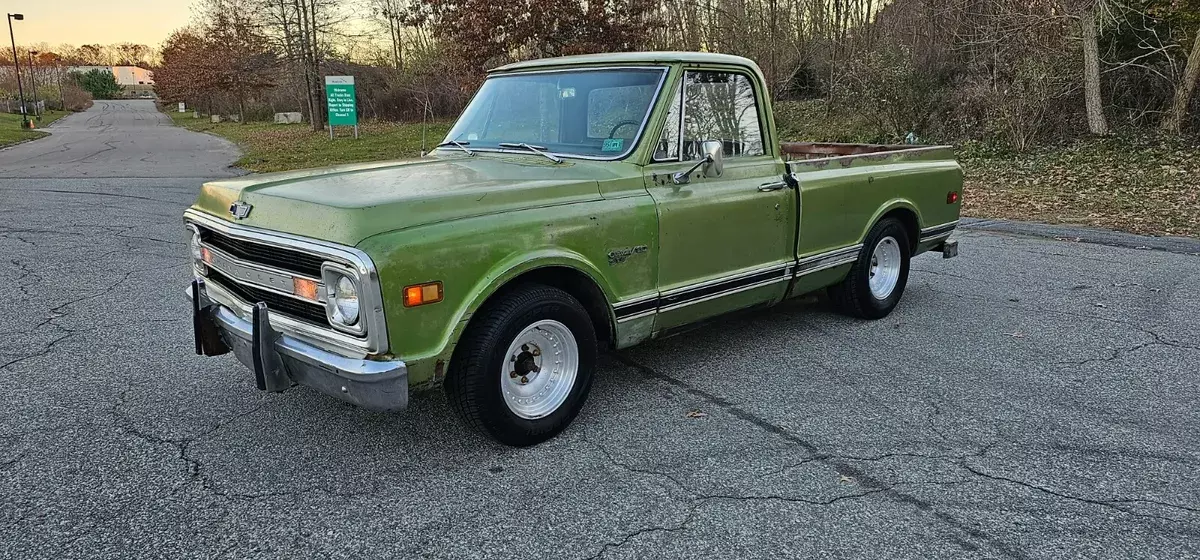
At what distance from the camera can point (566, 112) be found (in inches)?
175

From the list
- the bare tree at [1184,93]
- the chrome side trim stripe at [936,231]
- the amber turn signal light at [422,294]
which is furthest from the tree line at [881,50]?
the amber turn signal light at [422,294]

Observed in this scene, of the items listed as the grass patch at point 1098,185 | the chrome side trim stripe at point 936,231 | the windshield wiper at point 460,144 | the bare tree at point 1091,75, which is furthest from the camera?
the bare tree at point 1091,75

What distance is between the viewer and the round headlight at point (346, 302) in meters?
3.04

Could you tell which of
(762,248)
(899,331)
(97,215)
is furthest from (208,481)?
(97,215)

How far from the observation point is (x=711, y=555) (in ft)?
9.25

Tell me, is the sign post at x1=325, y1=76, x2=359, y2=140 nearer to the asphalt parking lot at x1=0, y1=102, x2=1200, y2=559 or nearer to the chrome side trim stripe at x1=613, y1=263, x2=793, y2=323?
the asphalt parking lot at x1=0, y1=102, x2=1200, y2=559

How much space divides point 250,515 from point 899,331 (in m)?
4.31

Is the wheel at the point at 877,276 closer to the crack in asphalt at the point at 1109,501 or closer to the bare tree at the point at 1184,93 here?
the crack in asphalt at the point at 1109,501

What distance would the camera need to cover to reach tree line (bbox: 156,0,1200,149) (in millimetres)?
14875

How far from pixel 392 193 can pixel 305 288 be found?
1.76 ft

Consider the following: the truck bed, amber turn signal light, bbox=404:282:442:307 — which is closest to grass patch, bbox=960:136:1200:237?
the truck bed

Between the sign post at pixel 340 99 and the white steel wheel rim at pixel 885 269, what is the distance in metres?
21.3

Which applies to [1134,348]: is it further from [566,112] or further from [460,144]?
[460,144]

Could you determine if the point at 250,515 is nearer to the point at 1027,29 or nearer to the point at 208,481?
the point at 208,481
